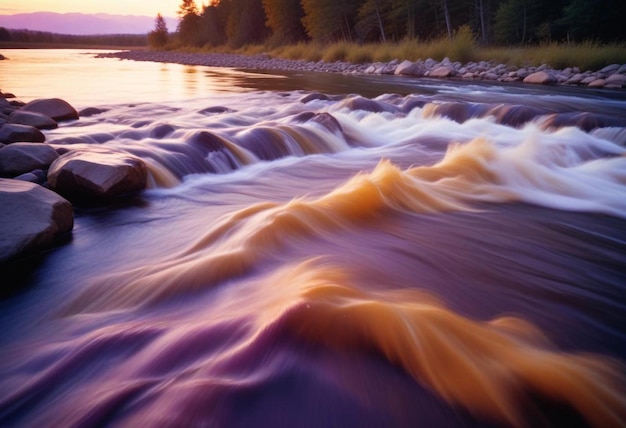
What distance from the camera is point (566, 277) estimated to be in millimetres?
2885

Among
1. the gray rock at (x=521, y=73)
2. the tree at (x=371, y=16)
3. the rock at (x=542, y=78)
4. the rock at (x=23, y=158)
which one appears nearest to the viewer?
the rock at (x=23, y=158)

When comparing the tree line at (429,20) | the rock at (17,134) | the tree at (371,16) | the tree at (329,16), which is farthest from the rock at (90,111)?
the tree at (329,16)

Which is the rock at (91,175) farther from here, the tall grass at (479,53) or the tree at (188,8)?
the tree at (188,8)

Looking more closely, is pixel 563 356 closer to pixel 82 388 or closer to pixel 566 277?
pixel 566 277

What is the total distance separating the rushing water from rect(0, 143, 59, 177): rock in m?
1.06

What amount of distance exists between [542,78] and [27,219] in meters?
17.2

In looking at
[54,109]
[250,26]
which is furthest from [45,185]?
[250,26]

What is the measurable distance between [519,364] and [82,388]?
78.8 inches

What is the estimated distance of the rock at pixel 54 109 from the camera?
8.09 metres

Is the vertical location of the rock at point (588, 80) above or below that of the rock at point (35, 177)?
above

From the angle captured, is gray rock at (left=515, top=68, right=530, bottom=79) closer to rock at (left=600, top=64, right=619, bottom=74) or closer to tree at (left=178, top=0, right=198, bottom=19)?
rock at (left=600, top=64, right=619, bottom=74)

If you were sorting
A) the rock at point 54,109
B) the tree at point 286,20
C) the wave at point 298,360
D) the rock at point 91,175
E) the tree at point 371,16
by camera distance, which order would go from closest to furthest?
the wave at point 298,360, the rock at point 91,175, the rock at point 54,109, the tree at point 371,16, the tree at point 286,20

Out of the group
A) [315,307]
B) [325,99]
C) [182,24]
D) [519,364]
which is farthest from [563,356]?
[182,24]

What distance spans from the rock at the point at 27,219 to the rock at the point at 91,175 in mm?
758
